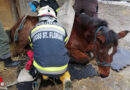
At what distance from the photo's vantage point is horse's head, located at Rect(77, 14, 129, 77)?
2.02 m

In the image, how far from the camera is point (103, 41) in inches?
79.4

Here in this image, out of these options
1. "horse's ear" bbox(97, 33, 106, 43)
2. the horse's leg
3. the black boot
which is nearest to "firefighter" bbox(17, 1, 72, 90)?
"horse's ear" bbox(97, 33, 106, 43)

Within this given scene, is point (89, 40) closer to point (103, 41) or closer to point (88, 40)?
point (88, 40)

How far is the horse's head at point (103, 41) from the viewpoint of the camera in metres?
2.02

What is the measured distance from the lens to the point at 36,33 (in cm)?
201

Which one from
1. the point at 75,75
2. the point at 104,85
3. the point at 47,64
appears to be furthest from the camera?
the point at 75,75

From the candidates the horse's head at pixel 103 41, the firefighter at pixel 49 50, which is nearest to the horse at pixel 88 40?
the horse's head at pixel 103 41

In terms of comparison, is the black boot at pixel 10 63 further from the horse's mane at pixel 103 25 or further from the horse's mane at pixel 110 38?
the horse's mane at pixel 110 38

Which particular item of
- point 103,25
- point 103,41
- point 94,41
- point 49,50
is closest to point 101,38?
point 103,41

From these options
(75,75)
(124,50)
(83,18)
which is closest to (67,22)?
(83,18)

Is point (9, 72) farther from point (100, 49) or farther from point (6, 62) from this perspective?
point (100, 49)

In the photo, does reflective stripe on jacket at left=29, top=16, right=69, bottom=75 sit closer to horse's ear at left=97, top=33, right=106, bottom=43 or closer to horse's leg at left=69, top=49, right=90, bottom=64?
Result: horse's ear at left=97, top=33, right=106, bottom=43

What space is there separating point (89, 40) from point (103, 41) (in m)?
0.59

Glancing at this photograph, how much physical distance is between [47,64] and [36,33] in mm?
495
